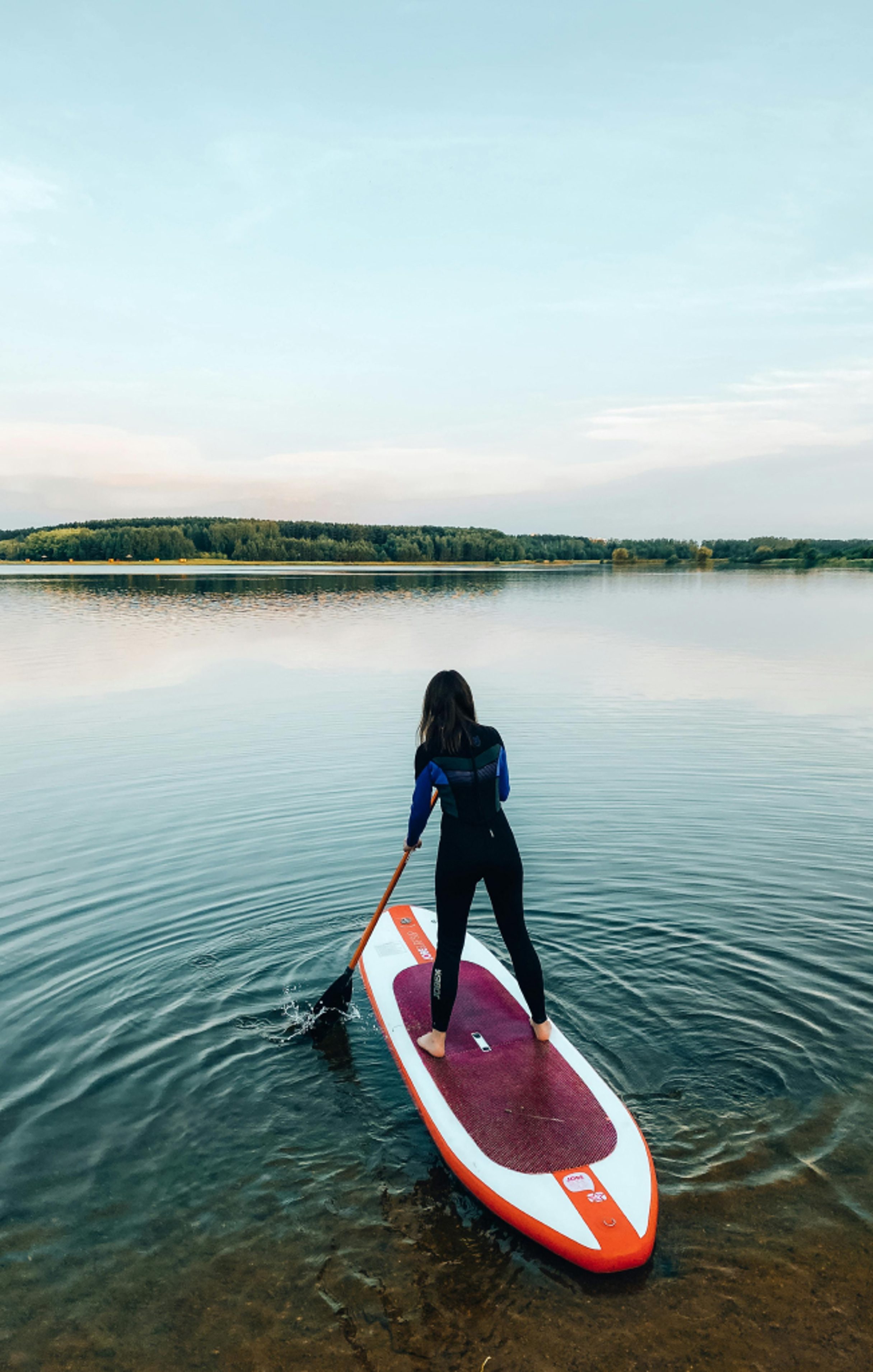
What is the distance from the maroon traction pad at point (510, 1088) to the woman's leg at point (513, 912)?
0.43m

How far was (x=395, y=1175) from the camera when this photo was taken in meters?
4.41

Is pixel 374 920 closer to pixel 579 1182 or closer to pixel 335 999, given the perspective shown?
pixel 335 999

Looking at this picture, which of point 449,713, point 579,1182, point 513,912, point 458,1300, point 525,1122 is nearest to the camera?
point 458,1300

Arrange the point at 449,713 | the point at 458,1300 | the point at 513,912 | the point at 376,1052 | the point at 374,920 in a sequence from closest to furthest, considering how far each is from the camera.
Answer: the point at 458,1300
the point at 449,713
the point at 513,912
the point at 376,1052
the point at 374,920

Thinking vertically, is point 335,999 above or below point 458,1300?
above

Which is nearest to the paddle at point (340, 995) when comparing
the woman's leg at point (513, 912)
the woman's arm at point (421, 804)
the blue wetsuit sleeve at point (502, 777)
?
the woman's arm at point (421, 804)

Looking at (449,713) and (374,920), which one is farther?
(374,920)

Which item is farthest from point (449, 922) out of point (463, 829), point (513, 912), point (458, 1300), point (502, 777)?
point (458, 1300)

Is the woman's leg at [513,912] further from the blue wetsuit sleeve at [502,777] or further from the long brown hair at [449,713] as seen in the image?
the long brown hair at [449,713]

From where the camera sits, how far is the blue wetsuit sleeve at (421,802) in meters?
5.00

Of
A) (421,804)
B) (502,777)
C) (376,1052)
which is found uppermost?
(502,777)

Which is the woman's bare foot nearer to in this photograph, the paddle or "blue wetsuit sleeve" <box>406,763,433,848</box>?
the paddle

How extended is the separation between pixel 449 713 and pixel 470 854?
2.90 ft

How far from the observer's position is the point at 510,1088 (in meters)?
4.87
